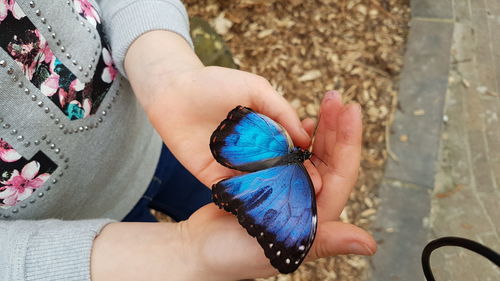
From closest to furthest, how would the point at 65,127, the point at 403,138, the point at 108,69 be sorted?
the point at 65,127 → the point at 108,69 → the point at 403,138

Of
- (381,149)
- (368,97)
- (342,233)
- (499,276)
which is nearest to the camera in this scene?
(342,233)

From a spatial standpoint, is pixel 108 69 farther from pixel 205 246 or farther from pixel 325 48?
pixel 325 48

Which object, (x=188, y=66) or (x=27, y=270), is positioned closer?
(x=27, y=270)

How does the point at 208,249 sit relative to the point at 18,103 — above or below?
below

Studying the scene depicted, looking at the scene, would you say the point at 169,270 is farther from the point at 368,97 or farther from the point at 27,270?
the point at 368,97

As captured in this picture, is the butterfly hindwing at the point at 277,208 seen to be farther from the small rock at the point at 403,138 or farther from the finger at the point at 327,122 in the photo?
the small rock at the point at 403,138

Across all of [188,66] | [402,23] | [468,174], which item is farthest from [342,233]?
[402,23]

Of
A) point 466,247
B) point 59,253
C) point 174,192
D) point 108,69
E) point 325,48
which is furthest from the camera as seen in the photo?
point 325,48

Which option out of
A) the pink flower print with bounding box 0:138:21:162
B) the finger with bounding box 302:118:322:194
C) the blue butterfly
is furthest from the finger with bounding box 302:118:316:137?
the pink flower print with bounding box 0:138:21:162

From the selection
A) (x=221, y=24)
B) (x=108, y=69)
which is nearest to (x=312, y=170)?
(x=108, y=69)
